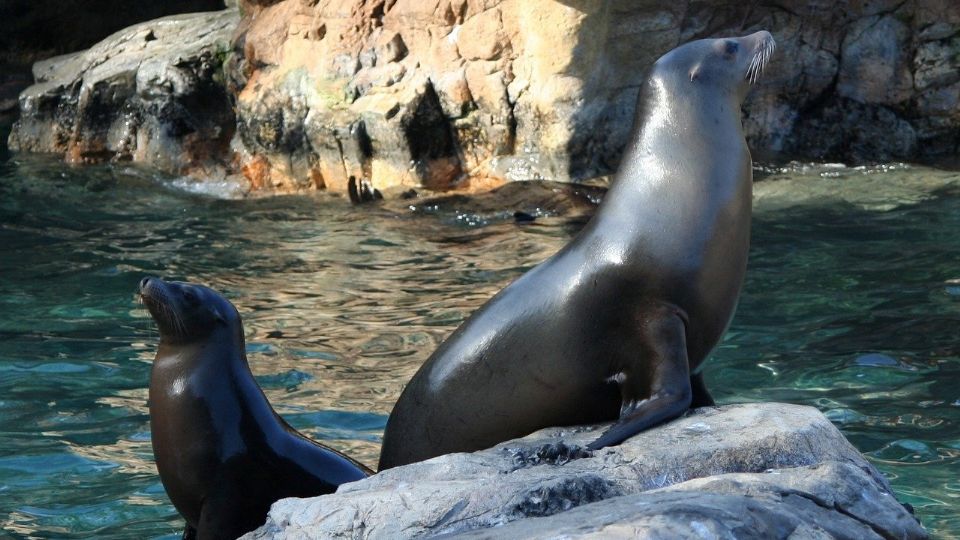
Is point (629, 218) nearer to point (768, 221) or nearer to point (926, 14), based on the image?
point (768, 221)

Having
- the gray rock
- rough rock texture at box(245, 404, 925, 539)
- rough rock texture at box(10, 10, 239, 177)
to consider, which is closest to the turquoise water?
the gray rock

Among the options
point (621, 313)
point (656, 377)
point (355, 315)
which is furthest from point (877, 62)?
point (656, 377)

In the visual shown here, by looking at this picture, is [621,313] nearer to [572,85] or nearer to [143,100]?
[572,85]

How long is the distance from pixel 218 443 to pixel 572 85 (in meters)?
6.32

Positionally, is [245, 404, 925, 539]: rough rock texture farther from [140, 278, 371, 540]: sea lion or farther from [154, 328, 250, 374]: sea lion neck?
[154, 328, 250, 374]: sea lion neck

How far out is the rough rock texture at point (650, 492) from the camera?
2.71 metres

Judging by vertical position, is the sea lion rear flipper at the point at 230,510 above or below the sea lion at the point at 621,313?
below

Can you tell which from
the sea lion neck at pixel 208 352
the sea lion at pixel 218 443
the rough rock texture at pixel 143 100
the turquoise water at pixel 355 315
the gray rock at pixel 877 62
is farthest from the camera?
the rough rock texture at pixel 143 100

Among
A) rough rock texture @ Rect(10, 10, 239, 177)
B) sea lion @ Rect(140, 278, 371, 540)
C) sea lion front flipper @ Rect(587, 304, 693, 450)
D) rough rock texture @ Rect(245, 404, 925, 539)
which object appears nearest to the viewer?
rough rock texture @ Rect(245, 404, 925, 539)

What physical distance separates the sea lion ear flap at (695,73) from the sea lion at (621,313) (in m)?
0.04

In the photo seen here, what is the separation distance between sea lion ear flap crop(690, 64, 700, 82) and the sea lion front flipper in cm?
87

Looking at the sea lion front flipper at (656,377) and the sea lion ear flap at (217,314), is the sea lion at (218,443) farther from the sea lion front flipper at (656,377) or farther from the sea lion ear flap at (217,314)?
the sea lion front flipper at (656,377)

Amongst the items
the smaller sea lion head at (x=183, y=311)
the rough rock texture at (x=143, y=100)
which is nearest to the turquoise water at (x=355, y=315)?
the smaller sea lion head at (x=183, y=311)

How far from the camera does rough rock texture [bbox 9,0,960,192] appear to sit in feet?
32.9
